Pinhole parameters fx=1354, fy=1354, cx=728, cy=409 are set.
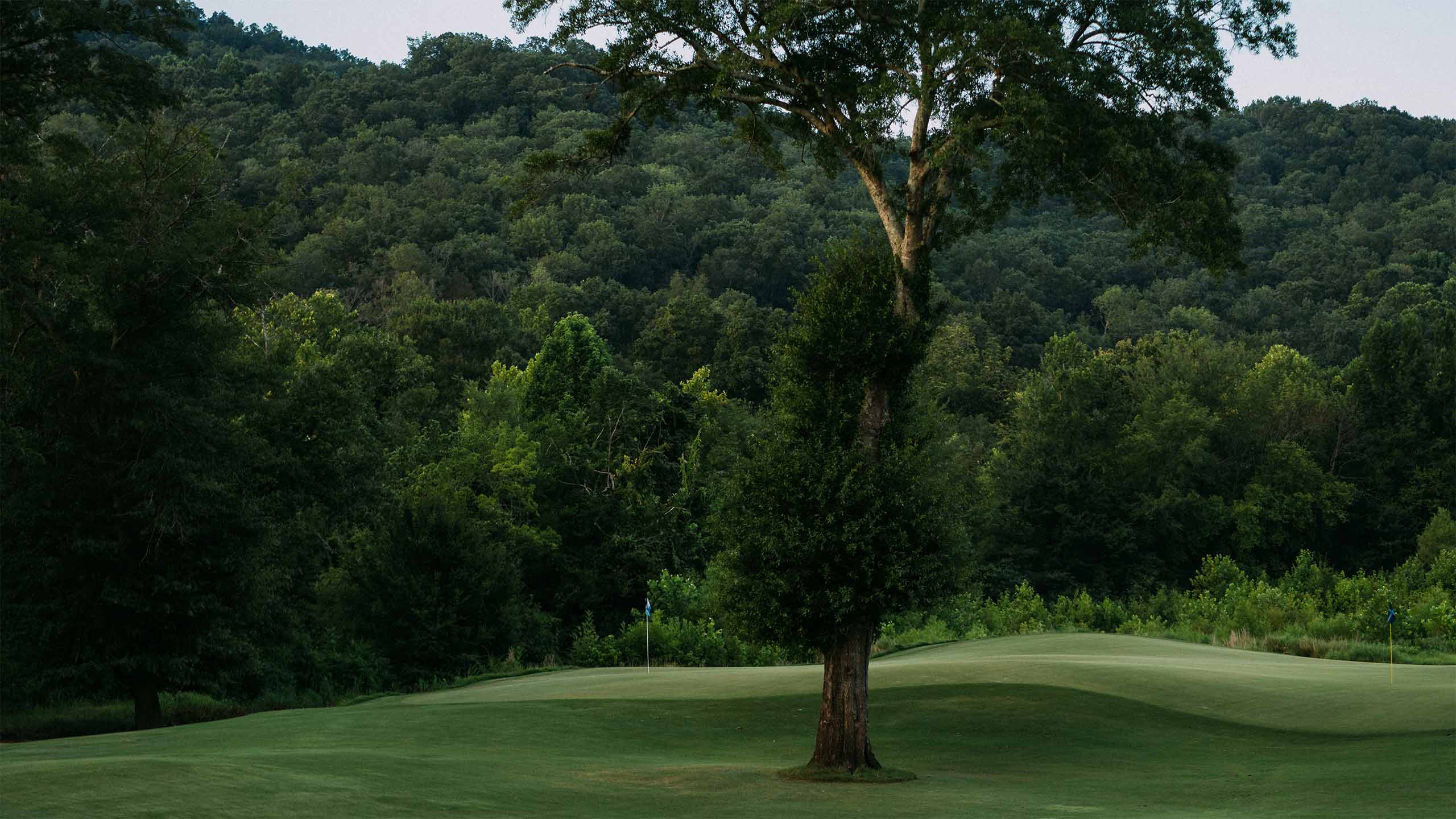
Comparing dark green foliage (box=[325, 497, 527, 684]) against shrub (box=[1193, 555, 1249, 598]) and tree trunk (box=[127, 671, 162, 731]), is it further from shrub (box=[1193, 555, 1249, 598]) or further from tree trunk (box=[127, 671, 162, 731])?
shrub (box=[1193, 555, 1249, 598])

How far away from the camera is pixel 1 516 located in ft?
92.2

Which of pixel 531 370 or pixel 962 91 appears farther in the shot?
pixel 531 370

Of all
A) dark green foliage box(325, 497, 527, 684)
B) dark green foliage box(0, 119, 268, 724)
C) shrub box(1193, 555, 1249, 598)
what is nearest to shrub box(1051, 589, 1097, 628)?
shrub box(1193, 555, 1249, 598)

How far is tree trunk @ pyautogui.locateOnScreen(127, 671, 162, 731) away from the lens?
29.6 m

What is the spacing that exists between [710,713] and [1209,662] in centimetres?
1215

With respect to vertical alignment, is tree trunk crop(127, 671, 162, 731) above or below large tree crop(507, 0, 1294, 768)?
below

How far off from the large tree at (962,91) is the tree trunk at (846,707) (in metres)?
0.03

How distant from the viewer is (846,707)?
59.4 ft

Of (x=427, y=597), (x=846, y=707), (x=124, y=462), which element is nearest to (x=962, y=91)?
(x=846, y=707)

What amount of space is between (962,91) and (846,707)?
8.81 m

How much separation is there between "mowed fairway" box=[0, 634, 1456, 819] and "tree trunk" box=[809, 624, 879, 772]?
101 centimetres

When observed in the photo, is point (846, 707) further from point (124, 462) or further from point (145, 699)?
point (145, 699)

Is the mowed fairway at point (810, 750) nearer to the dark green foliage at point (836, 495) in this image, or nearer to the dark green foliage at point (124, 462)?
the dark green foliage at point (836, 495)

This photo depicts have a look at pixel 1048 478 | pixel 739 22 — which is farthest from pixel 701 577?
pixel 739 22
